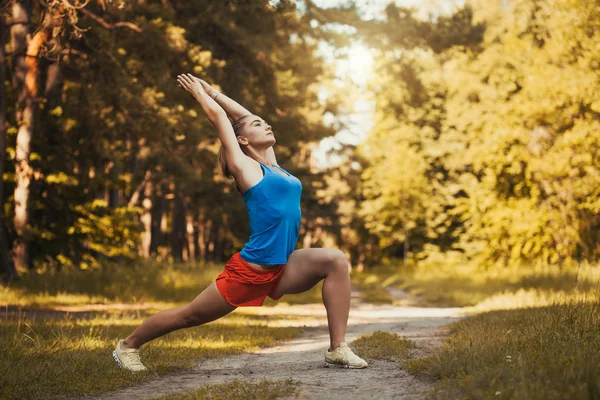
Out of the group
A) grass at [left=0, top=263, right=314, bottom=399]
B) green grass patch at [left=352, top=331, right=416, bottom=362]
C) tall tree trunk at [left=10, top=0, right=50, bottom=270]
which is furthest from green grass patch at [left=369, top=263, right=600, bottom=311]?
tall tree trunk at [left=10, top=0, right=50, bottom=270]

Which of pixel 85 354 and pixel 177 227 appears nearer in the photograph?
pixel 85 354

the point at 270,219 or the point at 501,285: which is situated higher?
the point at 270,219

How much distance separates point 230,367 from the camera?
6.29 meters

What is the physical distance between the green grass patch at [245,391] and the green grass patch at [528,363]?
37.1 inches

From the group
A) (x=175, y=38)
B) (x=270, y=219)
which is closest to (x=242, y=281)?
(x=270, y=219)

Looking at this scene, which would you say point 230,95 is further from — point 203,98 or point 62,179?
point 203,98

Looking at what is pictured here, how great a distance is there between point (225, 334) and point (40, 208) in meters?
8.57

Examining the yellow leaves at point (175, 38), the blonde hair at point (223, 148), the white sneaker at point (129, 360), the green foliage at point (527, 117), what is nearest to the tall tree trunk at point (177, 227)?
the green foliage at point (527, 117)

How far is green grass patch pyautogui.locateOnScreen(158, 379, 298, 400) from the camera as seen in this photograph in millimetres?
4457

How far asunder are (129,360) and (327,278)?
1.73 m

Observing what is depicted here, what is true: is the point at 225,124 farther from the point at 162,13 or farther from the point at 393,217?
the point at 393,217

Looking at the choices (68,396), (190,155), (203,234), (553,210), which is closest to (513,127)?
(553,210)

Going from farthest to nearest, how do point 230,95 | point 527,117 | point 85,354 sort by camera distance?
point 527,117 → point 230,95 → point 85,354

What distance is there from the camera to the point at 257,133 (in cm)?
569
